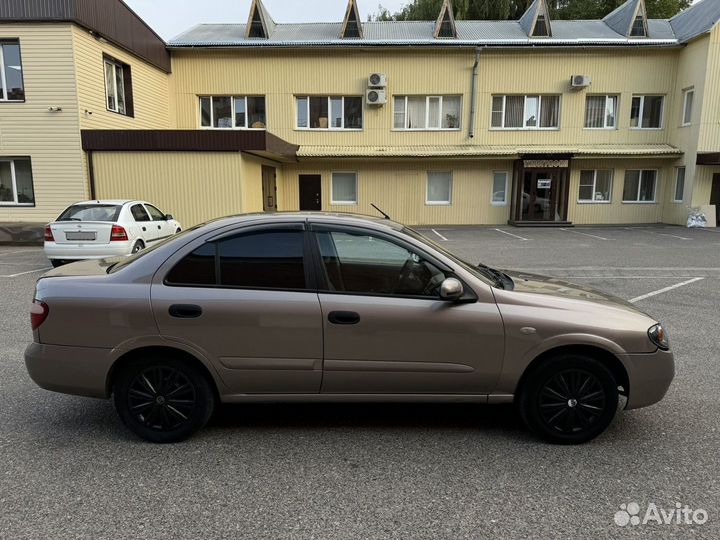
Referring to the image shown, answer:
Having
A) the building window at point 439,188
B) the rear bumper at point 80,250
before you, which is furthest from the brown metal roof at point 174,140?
the building window at point 439,188

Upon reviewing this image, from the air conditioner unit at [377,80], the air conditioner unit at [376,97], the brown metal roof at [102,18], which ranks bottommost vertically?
the air conditioner unit at [376,97]

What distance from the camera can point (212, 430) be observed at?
3805mm

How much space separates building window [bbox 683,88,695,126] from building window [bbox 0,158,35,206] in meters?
25.9

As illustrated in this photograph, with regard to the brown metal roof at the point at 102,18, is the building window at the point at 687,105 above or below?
below

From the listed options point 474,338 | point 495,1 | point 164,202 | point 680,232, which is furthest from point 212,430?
point 495,1

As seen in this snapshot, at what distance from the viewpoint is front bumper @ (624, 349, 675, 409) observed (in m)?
3.53

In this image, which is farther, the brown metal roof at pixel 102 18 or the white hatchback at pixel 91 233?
the brown metal roof at pixel 102 18

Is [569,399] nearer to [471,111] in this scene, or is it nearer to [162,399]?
[162,399]

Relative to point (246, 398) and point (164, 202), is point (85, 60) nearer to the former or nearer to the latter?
point (164, 202)

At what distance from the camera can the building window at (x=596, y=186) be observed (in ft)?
77.6

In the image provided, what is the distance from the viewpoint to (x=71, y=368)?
3518mm

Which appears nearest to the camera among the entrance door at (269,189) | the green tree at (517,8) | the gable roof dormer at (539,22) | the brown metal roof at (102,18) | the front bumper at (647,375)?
the front bumper at (647,375)

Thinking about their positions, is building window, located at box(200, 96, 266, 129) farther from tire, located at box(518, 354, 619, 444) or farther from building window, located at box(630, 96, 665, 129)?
tire, located at box(518, 354, 619, 444)

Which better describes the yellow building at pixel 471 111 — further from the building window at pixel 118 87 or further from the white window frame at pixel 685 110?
the building window at pixel 118 87
